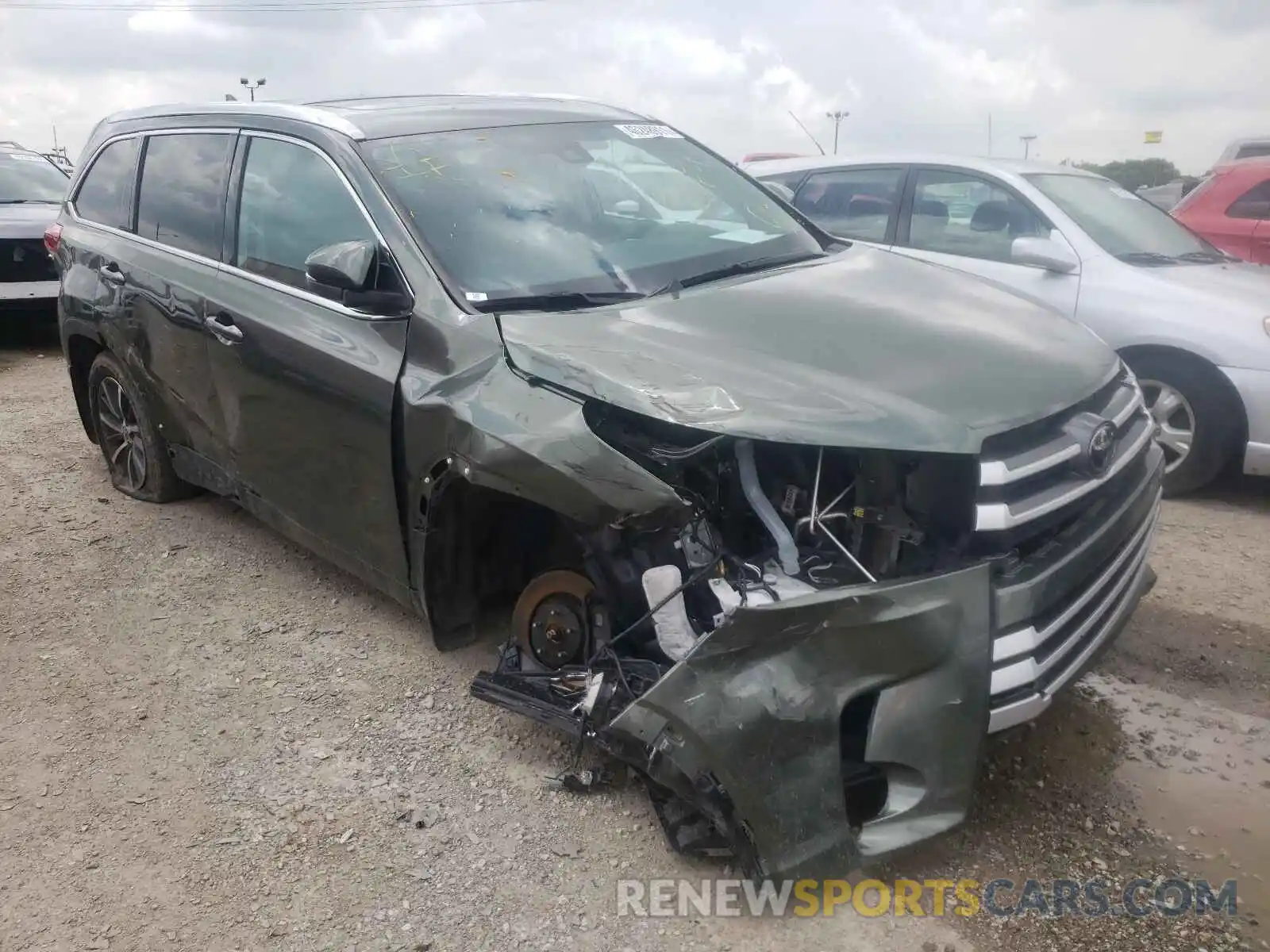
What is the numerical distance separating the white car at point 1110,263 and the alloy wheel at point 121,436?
3.95m

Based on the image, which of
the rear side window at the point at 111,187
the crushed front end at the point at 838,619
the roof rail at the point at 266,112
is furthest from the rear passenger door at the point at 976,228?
the rear side window at the point at 111,187

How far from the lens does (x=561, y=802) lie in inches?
112

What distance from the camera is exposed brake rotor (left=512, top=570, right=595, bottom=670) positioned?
3.02 m

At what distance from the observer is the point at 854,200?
20.0 ft

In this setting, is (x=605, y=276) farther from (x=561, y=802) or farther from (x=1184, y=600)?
(x=1184, y=600)

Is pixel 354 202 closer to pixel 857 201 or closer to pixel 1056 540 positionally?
pixel 1056 540

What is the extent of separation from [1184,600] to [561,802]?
2.54 metres

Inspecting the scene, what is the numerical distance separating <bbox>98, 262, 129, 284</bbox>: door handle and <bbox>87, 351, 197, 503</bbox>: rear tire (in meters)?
0.37

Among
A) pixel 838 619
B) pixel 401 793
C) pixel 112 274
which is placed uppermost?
pixel 112 274

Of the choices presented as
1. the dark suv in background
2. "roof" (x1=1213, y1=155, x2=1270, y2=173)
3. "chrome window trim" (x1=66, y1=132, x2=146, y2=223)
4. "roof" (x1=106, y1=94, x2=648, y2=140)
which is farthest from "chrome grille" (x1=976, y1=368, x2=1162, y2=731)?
the dark suv in background

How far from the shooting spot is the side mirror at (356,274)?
2.98 meters

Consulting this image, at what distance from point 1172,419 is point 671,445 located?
359 cm

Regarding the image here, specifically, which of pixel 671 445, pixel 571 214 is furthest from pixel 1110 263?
pixel 671 445

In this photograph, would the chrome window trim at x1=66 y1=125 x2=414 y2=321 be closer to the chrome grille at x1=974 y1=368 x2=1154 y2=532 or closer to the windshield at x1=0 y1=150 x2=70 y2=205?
the chrome grille at x1=974 y1=368 x2=1154 y2=532
